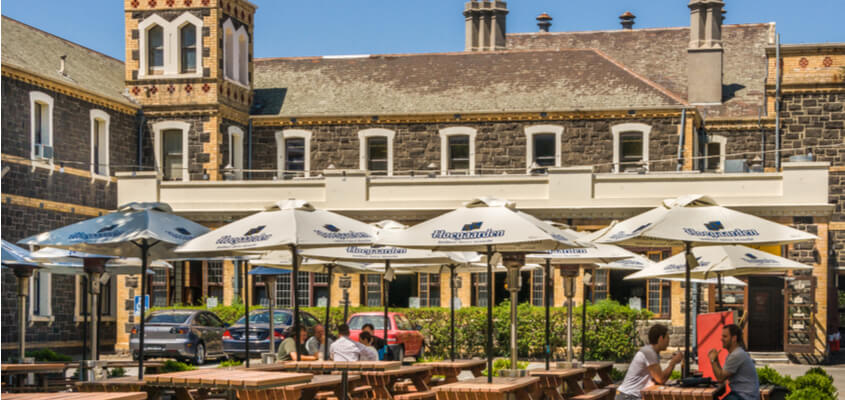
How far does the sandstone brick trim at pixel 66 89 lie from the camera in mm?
31678

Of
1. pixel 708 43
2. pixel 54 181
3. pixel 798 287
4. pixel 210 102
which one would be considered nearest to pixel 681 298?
pixel 798 287

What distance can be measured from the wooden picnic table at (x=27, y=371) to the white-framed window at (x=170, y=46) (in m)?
21.8

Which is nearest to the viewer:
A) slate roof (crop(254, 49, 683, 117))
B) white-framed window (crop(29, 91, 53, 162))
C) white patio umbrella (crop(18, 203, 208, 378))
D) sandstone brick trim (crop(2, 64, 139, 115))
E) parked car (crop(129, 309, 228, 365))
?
white patio umbrella (crop(18, 203, 208, 378))

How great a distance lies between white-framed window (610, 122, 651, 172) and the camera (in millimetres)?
37625

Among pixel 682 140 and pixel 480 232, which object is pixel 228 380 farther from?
pixel 682 140

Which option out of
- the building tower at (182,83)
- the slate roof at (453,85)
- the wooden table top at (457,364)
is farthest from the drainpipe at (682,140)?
the wooden table top at (457,364)

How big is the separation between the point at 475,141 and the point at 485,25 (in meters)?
10.7

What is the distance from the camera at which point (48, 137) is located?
1309 inches

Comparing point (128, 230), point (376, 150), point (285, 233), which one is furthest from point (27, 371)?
point (376, 150)

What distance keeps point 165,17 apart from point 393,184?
9.31 metres

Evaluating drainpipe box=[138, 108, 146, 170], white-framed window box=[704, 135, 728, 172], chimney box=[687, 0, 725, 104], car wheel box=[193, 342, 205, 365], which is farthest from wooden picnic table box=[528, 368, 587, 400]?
chimney box=[687, 0, 725, 104]

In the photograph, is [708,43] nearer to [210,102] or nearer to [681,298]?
[681,298]

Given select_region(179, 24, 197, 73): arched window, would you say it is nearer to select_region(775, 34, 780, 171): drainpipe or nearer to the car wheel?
the car wheel

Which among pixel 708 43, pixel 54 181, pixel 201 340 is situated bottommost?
pixel 201 340
